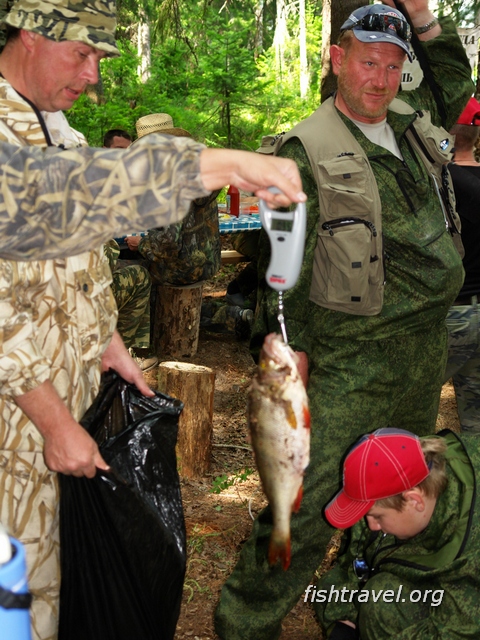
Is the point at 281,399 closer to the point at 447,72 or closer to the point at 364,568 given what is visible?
the point at 364,568

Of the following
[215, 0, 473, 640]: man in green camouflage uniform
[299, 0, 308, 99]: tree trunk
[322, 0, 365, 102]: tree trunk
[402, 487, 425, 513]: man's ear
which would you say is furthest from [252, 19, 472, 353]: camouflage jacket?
[299, 0, 308, 99]: tree trunk

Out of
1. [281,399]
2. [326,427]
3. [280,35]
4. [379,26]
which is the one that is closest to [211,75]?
[379,26]

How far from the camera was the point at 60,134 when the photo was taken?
2330mm

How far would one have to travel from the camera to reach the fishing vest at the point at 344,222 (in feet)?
9.96

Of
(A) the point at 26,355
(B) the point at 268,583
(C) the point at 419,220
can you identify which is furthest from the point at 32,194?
(B) the point at 268,583

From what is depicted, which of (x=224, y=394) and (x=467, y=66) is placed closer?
(x=467, y=66)

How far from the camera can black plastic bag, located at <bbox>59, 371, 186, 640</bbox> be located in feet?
7.48

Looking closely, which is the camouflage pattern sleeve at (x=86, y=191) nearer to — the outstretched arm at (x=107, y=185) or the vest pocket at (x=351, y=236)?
the outstretched arm at (x=107, y=185)

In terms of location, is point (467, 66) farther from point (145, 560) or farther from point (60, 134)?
point (145, 560)

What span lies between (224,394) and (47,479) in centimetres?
439

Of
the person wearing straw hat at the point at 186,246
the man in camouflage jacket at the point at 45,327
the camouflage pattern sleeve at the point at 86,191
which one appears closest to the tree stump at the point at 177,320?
the person wearing straw hat at the point at 186,246

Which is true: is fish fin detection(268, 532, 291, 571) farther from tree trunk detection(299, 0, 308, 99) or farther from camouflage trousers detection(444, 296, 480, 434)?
tree trunk detection(299, 0, 308, 99)

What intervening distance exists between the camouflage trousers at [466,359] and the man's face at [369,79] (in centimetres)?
151

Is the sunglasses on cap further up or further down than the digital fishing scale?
further up
